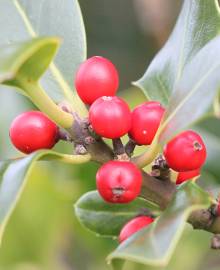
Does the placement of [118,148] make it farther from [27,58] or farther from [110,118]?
[27,58]

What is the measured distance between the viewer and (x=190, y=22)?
148 centimetres

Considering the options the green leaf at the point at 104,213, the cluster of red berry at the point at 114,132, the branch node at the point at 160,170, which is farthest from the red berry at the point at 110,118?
the green leaf at the point at 104,213

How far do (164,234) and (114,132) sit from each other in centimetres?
20

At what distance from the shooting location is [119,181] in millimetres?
1157

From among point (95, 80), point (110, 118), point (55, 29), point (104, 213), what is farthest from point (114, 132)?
point (55, 29)

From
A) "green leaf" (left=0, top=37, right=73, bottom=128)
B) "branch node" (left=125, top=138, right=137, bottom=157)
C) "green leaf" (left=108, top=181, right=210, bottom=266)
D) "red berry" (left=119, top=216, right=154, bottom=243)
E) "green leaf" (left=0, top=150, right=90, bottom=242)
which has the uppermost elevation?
"green leaf" (left=0, top=37, right=73, bottom=128)

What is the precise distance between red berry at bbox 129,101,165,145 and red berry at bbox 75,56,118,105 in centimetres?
8

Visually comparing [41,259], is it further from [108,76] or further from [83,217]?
[108,76]

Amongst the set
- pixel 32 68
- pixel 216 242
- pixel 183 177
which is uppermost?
pixel 32 68

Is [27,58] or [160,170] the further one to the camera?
[160,170]

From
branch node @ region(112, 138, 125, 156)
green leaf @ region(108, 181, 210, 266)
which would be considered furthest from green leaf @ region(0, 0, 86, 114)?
green leaf @ region(108, 181, 210, 266)

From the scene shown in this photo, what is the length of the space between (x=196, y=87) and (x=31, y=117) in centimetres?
29

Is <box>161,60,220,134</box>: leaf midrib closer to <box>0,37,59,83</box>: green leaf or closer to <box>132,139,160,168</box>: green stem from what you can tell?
<box>132,139,160,168</box>: green stem

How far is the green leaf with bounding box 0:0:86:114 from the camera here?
1.50 metres
